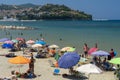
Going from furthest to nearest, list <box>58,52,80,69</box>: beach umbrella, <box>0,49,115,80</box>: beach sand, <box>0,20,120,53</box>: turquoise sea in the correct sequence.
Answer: <box>0,20,120,53</box>: turquoise sea
<box>0,49,115,80</box>: beach sand
<box>58,52,80,69</box>: beach umbrella

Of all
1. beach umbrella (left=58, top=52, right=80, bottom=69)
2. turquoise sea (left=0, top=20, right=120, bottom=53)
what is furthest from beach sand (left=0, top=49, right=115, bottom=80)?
turquoise sea (left=0, top=20, right=120, bottom=53)

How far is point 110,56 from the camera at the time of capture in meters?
23.7

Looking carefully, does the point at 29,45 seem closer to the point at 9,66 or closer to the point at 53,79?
the point at 9,66

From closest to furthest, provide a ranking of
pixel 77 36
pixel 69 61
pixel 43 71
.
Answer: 1. pixel 69 61
2. pixel 43 71
3. pixel 77 36

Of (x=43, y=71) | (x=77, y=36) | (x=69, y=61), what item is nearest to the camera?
(x=69, y=61)

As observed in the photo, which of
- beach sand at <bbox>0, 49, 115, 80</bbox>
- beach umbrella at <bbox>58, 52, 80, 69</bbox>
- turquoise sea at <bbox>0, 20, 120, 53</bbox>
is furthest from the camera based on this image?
turquoise sea at <bbox>0, 20, 120, 53</bbox>

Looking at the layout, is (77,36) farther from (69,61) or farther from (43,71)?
(69,61)

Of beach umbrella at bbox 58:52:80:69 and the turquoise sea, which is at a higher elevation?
beach umbrella at bbox 58:52:80:69

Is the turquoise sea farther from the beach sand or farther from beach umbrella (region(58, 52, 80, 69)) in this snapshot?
beach umbrella (region(58, 52, 80, 69))

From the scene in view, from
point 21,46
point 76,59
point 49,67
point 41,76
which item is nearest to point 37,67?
point 49,67

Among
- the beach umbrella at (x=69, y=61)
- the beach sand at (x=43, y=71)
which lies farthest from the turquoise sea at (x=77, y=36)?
the beach umbrella at (x=69, y=61)

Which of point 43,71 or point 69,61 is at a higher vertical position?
point 69,61

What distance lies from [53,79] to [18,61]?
2.36 meters

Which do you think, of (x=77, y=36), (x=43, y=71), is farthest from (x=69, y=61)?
(x=77, y=36)
